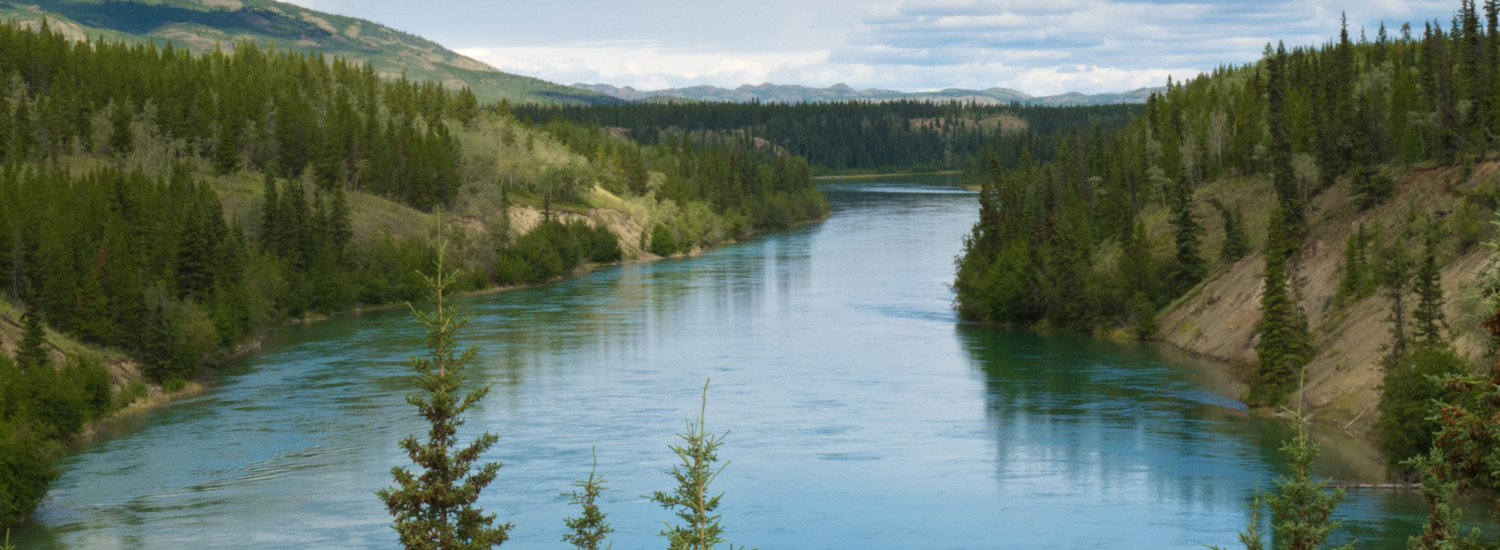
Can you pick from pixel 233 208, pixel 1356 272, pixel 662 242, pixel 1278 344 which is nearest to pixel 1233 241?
pixel 1356 272

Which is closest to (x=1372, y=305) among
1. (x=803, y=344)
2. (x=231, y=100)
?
(x=803, y=344)

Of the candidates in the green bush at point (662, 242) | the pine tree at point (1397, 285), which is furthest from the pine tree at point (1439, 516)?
the green bush at point (662, 242)

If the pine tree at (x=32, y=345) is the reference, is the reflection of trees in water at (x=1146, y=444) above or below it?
below

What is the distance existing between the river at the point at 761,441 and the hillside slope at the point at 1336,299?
102 inches

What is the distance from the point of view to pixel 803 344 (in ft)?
288

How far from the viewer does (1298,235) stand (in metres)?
79.9

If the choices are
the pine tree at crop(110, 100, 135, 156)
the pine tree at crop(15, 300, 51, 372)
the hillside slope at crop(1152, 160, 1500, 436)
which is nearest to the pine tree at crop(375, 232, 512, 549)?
the hillside slope at crop(1152, 160, 1500, 436)

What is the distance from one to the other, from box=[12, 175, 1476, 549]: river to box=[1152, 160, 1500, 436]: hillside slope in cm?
259

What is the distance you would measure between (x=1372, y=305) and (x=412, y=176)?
327ft

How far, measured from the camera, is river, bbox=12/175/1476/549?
47969 millimetres

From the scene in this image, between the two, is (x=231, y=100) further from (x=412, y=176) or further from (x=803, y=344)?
(x=803, y=344)

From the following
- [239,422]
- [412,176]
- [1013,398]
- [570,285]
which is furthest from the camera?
[412,176]

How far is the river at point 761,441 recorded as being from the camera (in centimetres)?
4797

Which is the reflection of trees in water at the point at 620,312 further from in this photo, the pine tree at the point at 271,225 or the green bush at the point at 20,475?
the green bush at the point at 20,475
